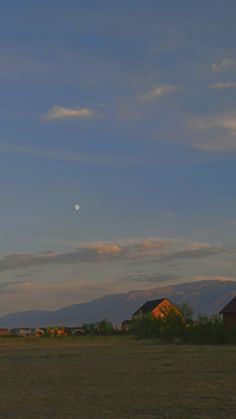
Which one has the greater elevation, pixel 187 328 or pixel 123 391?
pixel 187 328

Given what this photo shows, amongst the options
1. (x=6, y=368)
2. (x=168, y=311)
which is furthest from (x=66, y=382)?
(x=168, y=311)

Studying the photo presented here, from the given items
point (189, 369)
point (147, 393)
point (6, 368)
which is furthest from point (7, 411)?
point (6, 368)

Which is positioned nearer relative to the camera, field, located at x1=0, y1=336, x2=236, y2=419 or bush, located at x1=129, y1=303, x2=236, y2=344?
field, located at x1=0, y1=336, x2=236, y2=419

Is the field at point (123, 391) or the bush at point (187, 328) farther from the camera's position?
the bush at point (187, 328)

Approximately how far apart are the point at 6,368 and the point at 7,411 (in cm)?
1572

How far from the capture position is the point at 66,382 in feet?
74.3

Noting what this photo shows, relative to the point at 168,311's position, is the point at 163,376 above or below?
below

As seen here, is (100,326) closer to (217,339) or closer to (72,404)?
(217,339)

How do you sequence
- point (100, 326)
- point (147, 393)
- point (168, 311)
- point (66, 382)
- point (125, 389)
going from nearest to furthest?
point (147, 393) < point (125, 389) < point (66, 382) < point (168, 311) < point (100, 326)

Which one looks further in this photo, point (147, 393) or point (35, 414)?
point (147, 393)

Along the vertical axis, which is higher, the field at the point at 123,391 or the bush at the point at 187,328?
the bush at the point at 187,328

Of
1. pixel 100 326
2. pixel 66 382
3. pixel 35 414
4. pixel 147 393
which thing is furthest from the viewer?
pixel 100 326

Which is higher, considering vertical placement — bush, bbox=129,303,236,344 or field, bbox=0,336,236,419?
bush, bbox=129,303,236,344

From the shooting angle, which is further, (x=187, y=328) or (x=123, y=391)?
(x=187, y=328)
